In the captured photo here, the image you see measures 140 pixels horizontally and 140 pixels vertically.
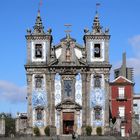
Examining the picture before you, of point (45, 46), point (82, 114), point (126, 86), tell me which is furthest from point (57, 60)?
point (126, 86)

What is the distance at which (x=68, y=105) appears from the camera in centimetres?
6994

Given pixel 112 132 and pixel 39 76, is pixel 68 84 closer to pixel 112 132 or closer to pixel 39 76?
pixel 39 76

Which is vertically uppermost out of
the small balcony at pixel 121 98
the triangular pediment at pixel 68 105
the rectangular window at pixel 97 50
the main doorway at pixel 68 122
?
the rectangular window at pixel 97 50

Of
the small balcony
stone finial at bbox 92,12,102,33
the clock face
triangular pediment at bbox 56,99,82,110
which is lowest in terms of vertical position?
triangular pediment at bbox 56,99,82,110

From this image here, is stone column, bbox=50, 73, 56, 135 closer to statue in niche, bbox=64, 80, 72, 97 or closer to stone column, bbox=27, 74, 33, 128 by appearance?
statue in niche, bbox=64, 80, 72, 97

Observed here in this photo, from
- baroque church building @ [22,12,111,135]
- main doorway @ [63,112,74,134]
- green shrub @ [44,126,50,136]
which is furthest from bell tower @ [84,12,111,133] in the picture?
green shrub @ [44,126,50,136]

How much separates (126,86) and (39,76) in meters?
23.2

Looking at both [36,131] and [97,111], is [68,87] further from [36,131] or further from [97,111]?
[36,131]

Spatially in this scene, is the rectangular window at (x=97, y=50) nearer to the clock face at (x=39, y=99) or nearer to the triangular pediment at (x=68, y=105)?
the triangular pediment at (x=68, y=105)

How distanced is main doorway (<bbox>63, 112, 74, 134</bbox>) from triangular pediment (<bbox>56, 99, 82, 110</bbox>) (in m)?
0.88

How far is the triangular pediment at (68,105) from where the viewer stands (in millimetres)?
69812

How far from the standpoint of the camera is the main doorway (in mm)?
70125

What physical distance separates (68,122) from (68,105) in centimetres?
226

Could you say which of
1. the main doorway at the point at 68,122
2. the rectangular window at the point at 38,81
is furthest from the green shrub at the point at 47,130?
the rectangular window at the point at 38,81
